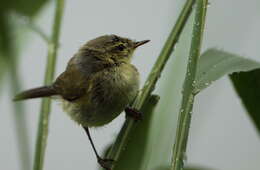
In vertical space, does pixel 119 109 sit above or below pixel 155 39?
below

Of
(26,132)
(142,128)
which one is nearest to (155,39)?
(26,132)

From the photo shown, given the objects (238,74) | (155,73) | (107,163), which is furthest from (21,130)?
(238,74)

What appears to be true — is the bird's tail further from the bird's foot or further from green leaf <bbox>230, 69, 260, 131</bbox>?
green leaf <bbox>230, 69, 260, 131</bbox>

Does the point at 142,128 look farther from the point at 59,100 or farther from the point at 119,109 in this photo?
the point at 59,100

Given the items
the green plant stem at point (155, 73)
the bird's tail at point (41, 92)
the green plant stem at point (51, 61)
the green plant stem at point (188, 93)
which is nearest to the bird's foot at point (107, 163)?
the green plant stem at point (155, 73)

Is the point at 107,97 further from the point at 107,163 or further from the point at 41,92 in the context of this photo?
the point at 107,163

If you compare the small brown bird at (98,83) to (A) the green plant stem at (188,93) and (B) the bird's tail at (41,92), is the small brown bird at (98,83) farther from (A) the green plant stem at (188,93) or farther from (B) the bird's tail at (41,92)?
(A) the green plant stem at (188,93)

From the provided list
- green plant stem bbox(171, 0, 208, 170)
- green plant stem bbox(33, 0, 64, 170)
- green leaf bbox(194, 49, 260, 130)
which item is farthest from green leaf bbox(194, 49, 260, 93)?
green plant stem bbox(33, 0, 64, 170)
